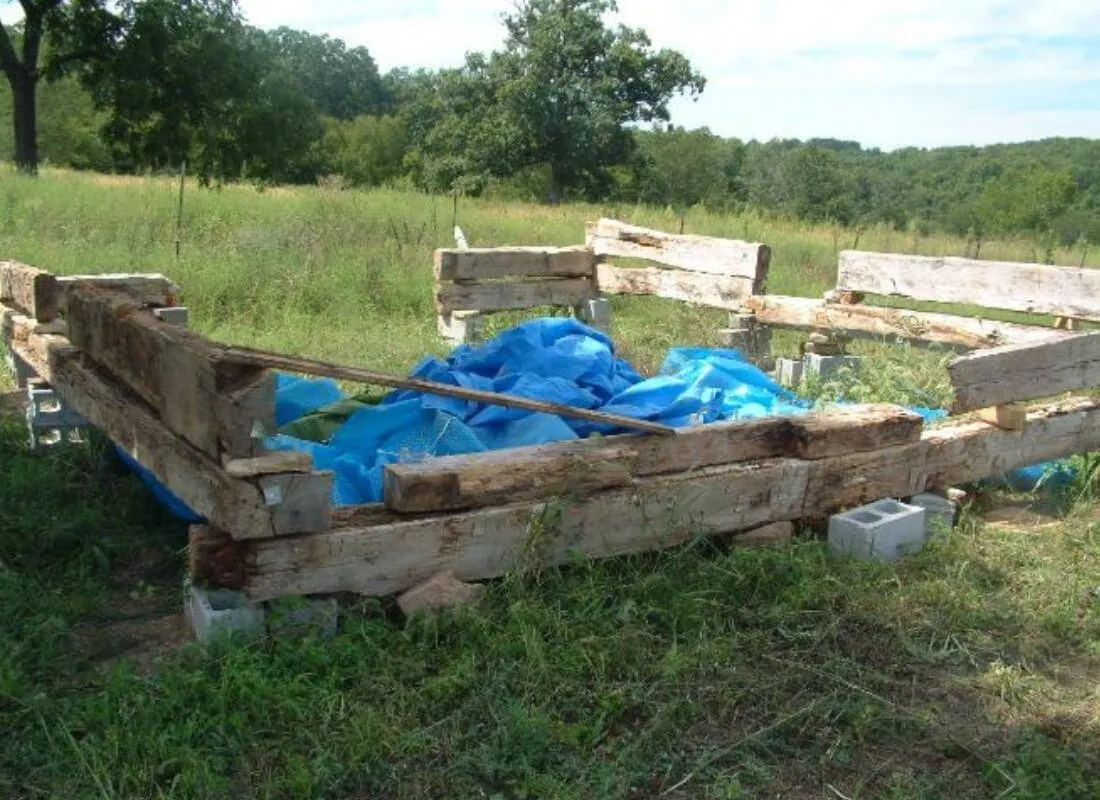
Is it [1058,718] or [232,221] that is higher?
[232,221]

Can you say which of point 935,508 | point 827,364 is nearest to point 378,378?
point 935,508

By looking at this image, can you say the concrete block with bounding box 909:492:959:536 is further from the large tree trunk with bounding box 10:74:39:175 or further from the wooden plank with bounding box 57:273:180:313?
the large tree trunk with bounding box 10:74:39:175

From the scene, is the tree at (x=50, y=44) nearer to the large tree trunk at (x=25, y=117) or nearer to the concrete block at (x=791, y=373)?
the large tree trunk at (x=25, y=117)

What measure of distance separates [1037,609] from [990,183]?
6444 centimetres

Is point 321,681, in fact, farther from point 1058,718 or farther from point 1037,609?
point 1037,609

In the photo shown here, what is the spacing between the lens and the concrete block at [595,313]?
9.15m

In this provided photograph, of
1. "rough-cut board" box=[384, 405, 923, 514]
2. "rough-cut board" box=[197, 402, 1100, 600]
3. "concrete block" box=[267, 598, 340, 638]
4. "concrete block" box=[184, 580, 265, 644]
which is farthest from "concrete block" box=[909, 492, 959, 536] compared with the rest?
"concrete block" box=[184, 580, 265, 644]

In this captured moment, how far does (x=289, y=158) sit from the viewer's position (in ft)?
94.5

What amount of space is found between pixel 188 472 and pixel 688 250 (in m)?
5.72

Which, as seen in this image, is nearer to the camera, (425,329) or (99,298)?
(99,298)

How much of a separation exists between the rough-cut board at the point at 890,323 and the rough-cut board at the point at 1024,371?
1.06m

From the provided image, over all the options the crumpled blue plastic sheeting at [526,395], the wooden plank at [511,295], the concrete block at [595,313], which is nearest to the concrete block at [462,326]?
the wooden plank at [511,295]

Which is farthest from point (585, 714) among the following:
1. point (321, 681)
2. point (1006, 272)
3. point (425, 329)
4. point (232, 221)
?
point (232, 221)

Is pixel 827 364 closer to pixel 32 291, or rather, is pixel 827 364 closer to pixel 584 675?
pixel 584 675
